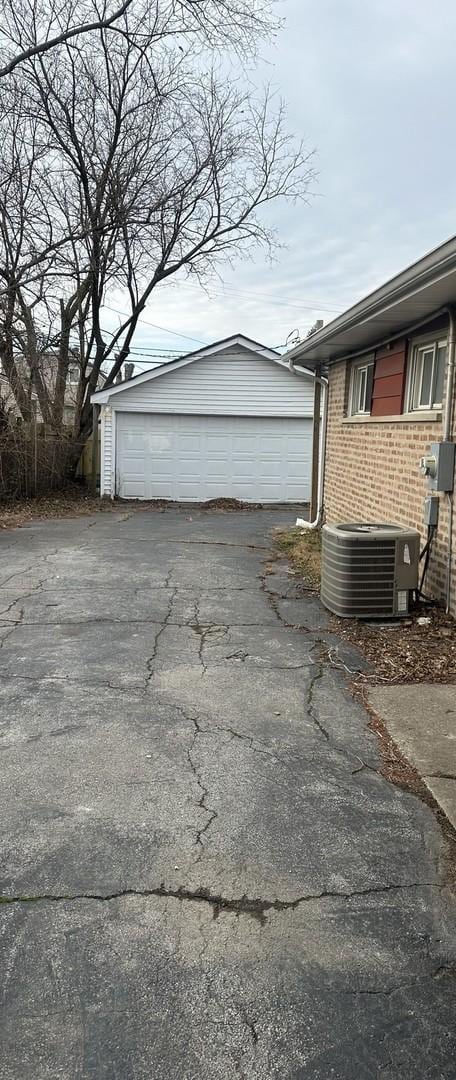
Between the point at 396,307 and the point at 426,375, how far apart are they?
49.0 inches

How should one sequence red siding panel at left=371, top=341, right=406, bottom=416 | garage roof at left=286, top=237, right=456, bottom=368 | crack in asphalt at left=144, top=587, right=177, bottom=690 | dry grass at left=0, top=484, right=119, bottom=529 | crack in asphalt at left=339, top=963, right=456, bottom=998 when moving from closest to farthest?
crack in asphalt at left=339, top=963, right=456, bottom=998, crack in asphalt at left=144, top=587, right=177, bottom=690, garage roof at left=286, top=237, right=456, bottom=368, red siding panel at left=371, top=341, right=406, bottom=416, dry grass at left=0, top=484, right=119, bottom=529

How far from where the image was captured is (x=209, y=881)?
111 inches

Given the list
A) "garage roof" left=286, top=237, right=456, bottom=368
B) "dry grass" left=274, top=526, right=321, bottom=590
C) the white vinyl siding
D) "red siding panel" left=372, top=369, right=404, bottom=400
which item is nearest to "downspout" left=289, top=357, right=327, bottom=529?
"dry grass" left=274, top=526, right=321, bottom=590

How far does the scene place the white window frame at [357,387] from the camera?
33.9 feet

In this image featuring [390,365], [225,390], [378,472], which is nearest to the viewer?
[390,365]

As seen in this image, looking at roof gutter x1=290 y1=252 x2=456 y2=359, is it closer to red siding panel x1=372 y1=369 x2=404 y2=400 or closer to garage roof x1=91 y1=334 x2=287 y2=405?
red siding panel x1=372 y1=369 x2=404 y2=400

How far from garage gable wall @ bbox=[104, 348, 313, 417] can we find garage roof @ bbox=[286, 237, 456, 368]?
7858 mm

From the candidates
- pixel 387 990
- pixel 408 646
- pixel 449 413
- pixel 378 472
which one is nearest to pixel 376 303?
pixel 449 413

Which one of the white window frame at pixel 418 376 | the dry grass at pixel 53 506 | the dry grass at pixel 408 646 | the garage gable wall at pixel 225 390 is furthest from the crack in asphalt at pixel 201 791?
the garage gable wall at pixel 225 390

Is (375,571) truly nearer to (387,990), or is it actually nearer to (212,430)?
(387,990)

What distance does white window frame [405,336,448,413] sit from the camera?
7668mm

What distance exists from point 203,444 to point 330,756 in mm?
15507

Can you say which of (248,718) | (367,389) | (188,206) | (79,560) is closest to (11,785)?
(248,718)

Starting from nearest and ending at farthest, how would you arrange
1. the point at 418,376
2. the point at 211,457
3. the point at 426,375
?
the point at 426,375
the point at 418,376
the point at 211,457
